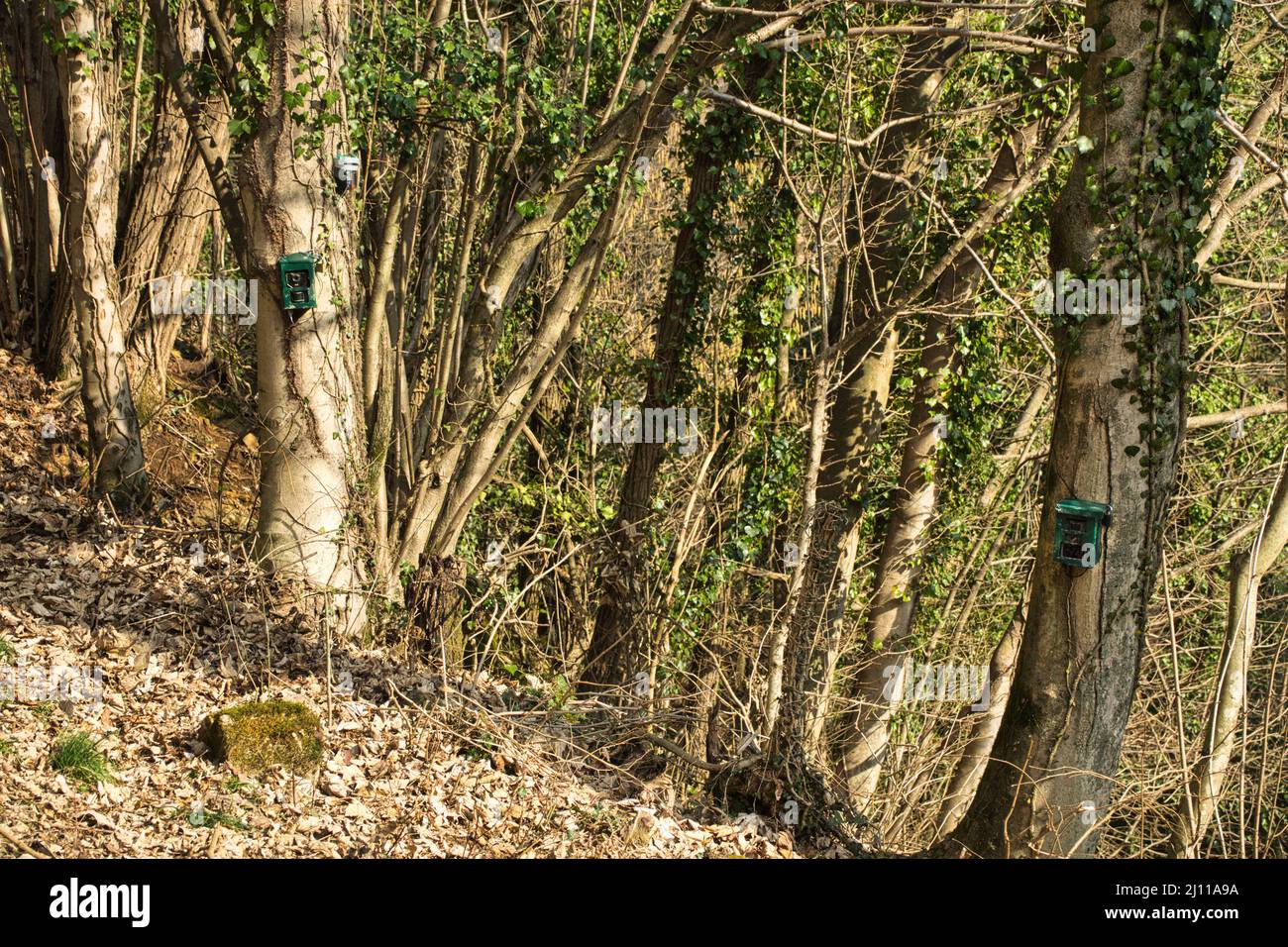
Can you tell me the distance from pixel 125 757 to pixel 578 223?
19.3 ft

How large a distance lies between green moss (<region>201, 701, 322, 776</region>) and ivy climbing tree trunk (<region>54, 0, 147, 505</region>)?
2.47m

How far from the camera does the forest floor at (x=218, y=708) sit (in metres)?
5.16

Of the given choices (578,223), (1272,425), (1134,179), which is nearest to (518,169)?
(578,223)

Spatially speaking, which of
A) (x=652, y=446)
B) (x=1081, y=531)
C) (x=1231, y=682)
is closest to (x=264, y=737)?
(x=1081, y=531)

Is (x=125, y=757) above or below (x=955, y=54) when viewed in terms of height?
below

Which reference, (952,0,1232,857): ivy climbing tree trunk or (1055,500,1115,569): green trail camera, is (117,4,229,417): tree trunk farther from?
(1055,500,1115,569): green trail camera

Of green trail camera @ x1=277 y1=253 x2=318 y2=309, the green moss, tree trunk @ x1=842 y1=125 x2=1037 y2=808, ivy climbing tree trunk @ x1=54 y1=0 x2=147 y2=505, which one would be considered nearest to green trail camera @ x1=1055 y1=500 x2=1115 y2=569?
the green moss

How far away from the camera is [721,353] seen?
9961mm

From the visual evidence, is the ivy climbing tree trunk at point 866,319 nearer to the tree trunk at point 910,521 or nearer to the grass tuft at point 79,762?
the tree trunk at point 910,521

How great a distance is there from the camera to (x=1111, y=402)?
5.46 meters

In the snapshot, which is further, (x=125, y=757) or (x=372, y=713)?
(x=372, y=713)

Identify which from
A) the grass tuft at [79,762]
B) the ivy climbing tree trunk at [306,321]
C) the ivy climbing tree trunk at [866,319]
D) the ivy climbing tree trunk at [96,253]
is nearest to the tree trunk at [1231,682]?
the ivy climbing tree trunk at [866,319]

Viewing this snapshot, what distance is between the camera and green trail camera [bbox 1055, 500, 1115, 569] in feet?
17.9

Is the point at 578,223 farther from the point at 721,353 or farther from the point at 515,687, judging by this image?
the point at 515,687
